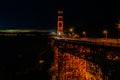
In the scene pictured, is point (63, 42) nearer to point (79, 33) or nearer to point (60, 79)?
point (60, 79)

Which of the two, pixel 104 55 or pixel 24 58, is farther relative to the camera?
pixel 24 58

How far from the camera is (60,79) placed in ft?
153

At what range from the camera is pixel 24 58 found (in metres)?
75.4

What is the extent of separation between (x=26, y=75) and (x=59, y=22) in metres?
25.6

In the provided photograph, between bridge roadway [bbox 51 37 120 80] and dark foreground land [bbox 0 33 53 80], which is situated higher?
bridge roadway [bbox 51 37 120 80]

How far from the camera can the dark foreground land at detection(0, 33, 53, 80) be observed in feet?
202

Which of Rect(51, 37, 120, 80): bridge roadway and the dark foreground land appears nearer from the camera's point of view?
Rect(51, 37, 120, 80): bridge roadway

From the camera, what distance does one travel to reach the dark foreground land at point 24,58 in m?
61.5

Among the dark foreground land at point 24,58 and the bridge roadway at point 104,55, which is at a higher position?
the bridge roadway at point 104,55

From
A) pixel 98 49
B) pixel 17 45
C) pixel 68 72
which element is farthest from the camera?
pixel 17 45

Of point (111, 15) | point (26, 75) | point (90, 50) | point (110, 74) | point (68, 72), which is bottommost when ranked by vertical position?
point (26, 75)

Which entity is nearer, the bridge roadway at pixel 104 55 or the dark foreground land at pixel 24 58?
the bridge roadway at pixel 104 55

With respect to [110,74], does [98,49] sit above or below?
above

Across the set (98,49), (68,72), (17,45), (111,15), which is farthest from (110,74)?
(111,15)
